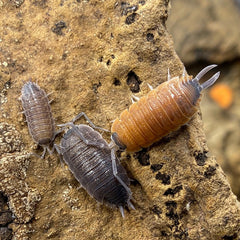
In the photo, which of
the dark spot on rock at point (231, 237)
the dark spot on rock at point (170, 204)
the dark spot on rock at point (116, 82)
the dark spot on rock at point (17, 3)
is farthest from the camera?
the dark spot on rock at point (17, 3)

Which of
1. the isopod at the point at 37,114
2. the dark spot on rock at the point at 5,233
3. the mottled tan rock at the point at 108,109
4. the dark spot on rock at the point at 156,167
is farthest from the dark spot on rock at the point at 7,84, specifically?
the dark spot on rock at the point at 156,167

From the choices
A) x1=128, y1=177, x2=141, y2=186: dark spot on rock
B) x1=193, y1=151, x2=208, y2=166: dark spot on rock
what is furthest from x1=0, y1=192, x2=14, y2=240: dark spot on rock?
x1=193, y1=151, x2=208, y2=166: dark spot on rock

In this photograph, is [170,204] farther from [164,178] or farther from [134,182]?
[134,182]

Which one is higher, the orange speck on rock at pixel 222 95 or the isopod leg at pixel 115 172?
the isopod leg at pixel 115 172

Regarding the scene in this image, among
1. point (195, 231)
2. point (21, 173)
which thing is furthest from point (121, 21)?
point (195, 231)

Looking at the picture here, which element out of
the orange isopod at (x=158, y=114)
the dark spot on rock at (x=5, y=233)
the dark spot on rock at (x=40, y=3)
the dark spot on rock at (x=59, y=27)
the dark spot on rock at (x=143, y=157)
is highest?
the dark spot on rock at (x=40, y=3)

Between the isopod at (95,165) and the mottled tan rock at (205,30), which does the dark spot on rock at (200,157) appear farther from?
the mottled tan rock at (205,30)

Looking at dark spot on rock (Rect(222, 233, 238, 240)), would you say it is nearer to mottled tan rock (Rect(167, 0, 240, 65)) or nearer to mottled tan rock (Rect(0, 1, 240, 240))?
mottled tan rock (Rect(0, 1, 240, 240))
